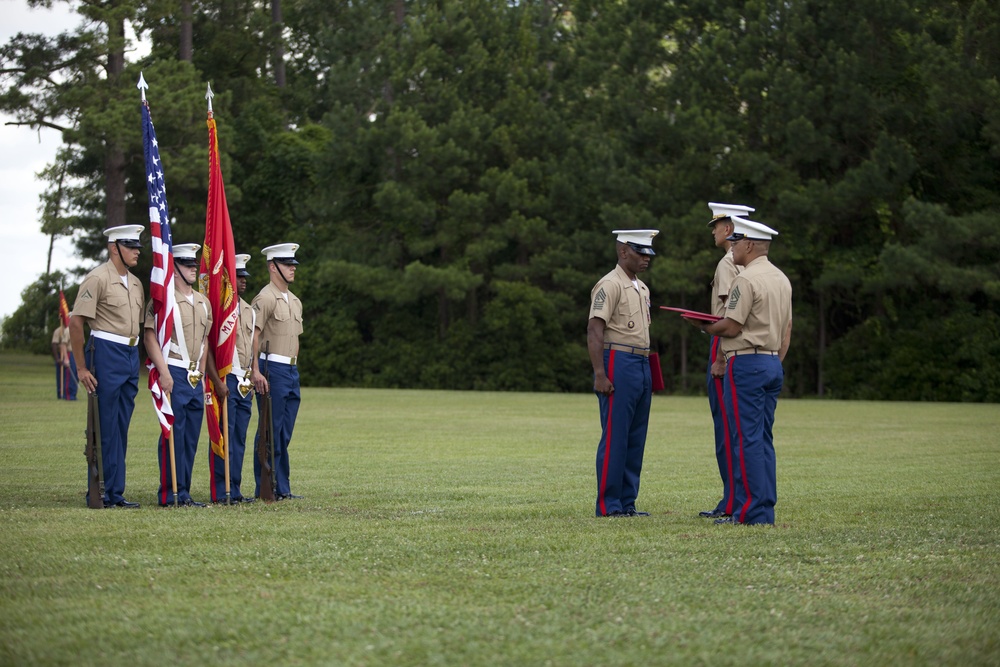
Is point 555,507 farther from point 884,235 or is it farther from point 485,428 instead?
point 884,235

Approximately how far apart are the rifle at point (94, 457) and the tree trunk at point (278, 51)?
155 ft

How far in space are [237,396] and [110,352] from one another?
155 cm

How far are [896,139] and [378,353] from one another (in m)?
21.0

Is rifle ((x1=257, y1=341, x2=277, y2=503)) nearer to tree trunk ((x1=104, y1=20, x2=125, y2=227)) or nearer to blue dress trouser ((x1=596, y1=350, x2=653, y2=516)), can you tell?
blue dress trouser ((x1=596, y1=350, x2=653, y2=516))

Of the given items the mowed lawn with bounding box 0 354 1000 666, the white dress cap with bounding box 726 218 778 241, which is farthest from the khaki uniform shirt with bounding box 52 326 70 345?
the white dress cap with bounding box 726 218 778 241

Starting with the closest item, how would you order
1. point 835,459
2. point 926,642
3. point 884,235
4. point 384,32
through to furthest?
point 926,642 < point 835,459 < point 884,235 < point 384,32

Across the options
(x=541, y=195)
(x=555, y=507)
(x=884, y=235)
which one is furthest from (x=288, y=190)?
(x=555, y=507)

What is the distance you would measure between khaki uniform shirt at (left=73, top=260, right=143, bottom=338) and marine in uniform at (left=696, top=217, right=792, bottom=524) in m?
4.62

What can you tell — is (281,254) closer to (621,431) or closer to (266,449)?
(266,449)

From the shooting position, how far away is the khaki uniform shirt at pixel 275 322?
1088 cm

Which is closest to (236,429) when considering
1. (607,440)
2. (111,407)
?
(111,407)

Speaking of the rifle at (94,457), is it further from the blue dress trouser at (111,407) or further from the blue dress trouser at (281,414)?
the blue dress trouser at (281,414)

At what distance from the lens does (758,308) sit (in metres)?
8.61

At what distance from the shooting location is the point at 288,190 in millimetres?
49812
